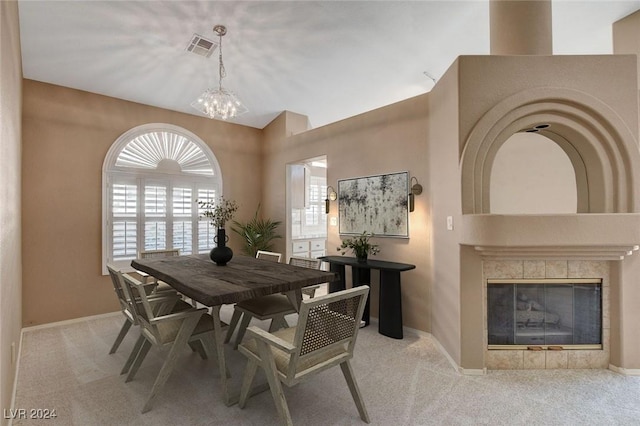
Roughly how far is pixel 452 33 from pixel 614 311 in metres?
3.08

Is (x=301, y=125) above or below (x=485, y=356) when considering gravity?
above

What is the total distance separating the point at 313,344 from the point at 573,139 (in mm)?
2853

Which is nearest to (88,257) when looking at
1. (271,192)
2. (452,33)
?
(271,192)

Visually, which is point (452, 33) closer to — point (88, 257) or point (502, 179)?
point (502, 179)

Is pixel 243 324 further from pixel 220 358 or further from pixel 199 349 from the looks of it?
pixel 220 358

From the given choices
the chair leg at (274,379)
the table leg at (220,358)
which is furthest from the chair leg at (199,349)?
the chair leg at (274,379)

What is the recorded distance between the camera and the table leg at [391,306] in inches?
132

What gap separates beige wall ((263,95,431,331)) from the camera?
3449mm

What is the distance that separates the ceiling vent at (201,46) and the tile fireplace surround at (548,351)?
3.58 m

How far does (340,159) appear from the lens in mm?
4363

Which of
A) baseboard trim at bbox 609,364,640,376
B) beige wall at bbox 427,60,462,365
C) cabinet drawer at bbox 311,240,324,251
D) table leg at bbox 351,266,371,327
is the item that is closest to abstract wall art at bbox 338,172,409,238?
beige wall at bbox 427,60,462,365

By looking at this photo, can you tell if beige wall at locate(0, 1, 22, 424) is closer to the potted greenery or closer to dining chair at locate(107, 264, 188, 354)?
dining chair at locate(107, 264, 188, 354)

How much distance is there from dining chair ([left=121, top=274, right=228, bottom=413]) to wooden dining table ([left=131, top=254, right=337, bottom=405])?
17 cm

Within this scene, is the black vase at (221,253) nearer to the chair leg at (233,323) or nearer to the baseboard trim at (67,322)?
the chair leg at (233,323)
